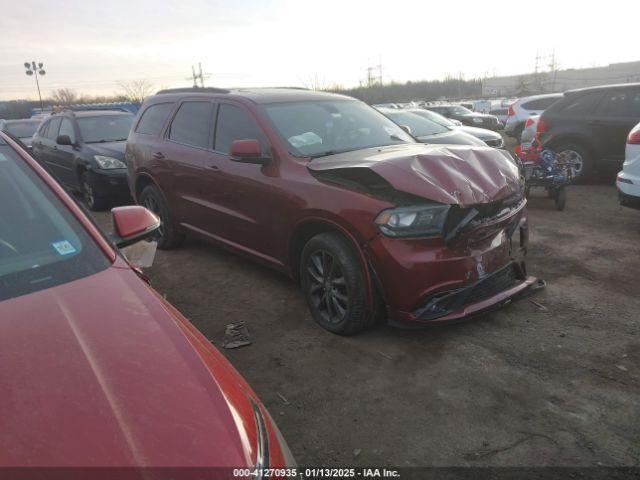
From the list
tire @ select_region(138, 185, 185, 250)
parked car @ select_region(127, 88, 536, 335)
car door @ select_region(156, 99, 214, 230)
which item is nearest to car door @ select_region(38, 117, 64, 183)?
tire @ select_region(138, 185, 185, 250)

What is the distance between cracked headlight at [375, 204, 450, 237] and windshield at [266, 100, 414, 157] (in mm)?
1071

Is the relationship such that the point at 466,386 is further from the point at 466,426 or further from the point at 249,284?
the point at 249,284

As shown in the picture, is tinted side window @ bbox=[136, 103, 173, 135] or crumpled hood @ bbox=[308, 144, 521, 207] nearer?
crumpled hood @ bbox=[308, 144, 521, 207]

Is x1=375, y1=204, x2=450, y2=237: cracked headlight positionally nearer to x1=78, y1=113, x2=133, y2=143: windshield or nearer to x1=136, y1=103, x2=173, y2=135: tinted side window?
x1=136, y1=103, x2=173, y2=135: tinted side window

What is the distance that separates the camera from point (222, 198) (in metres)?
4.73

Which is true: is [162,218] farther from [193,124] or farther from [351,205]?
[351,205]

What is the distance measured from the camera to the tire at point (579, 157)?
28.8 ft

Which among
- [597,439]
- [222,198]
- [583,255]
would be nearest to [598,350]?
[597,439]

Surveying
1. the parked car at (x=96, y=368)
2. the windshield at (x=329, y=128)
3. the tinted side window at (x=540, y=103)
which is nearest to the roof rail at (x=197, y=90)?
the windshield at (x=329, y=128)

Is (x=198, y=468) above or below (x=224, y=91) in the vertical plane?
below

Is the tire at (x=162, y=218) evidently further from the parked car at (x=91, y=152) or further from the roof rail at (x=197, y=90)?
the parked car at (x=91, y=152)

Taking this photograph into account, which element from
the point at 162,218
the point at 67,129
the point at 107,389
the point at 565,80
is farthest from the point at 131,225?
the point at 565,80

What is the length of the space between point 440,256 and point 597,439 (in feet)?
4.30

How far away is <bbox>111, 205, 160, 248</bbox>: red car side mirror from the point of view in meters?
2.45
